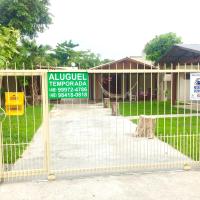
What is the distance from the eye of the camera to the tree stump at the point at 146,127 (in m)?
9.54

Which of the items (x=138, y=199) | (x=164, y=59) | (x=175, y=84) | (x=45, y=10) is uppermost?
(x=45, y=10)

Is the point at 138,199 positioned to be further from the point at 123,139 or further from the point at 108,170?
the point at 123,139

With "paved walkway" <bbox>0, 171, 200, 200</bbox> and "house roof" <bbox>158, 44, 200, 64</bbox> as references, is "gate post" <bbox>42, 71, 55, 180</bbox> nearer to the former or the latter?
"paved walkway" <bbox>0, 171, 200, 200</bbox>

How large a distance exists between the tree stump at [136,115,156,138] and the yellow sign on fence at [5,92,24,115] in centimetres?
474

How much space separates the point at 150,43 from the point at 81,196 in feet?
142

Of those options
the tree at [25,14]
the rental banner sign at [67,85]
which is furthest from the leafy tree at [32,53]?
the rental banner sign at [67,85]

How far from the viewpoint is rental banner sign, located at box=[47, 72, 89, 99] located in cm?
562

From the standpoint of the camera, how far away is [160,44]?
45.0 meters

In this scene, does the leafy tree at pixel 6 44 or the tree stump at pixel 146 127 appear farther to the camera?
the tree stump at pixel 146 127

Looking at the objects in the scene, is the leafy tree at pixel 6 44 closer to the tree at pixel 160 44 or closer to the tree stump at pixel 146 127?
the tree stump at pixel 146 127

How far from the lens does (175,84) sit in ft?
71.7

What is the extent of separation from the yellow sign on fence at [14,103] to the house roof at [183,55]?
11931 mm

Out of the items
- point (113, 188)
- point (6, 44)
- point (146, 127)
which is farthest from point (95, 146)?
point (6, 44)

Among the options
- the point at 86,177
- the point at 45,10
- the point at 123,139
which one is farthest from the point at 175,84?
the point at 86,177
